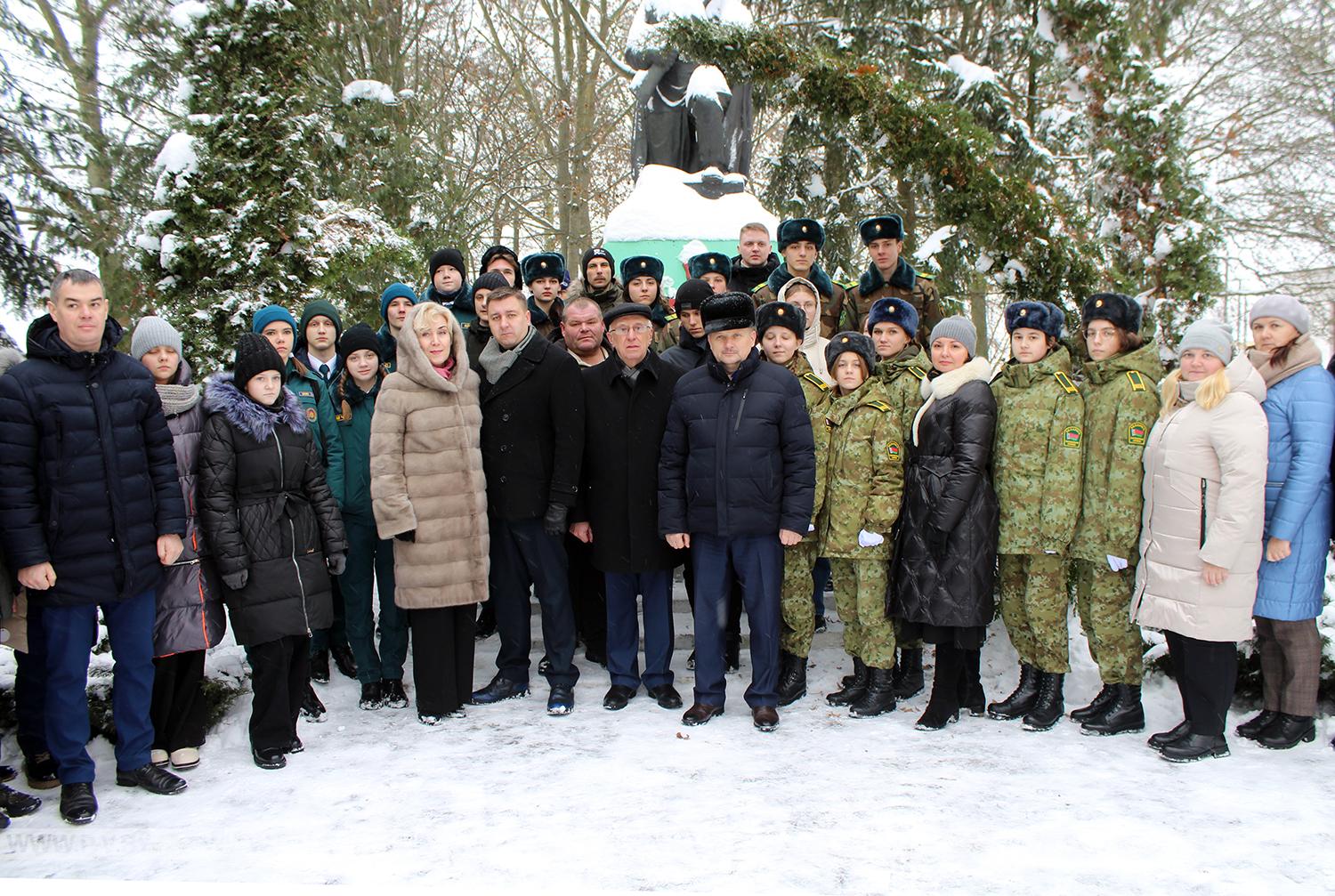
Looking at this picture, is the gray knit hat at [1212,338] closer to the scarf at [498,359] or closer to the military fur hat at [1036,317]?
the military fur hat at [1036,317]

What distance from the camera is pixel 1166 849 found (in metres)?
2.99

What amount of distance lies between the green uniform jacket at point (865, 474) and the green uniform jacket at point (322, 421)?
2383 millimetres

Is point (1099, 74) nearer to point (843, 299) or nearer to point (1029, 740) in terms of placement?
point (843, 299)

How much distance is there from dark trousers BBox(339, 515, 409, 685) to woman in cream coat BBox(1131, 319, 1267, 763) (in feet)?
11.3

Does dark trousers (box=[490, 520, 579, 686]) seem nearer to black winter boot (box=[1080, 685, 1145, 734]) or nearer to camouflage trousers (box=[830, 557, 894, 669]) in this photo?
camouflage trousers (box=[830, 557, 894, 669])

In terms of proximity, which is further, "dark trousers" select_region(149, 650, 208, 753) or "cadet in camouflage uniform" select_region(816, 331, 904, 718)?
"cadet in camouflage uniform" select_region(816, 331, 904, 718)

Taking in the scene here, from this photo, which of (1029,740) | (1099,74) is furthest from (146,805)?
(1099,74)

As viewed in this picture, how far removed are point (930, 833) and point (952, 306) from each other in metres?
9.14

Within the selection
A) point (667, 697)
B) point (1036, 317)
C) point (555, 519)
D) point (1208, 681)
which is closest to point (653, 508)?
point (555, 519)

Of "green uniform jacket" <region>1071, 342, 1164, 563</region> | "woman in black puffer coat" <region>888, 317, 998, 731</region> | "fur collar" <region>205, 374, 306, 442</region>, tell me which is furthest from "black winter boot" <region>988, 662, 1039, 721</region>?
"fur collar" <region>205, 374, 306, 442</region>

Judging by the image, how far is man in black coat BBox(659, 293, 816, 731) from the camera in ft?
13.7

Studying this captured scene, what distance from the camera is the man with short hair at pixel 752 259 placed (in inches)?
232

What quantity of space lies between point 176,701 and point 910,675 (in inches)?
131

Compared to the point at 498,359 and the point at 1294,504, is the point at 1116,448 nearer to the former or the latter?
the point at 1294,504
